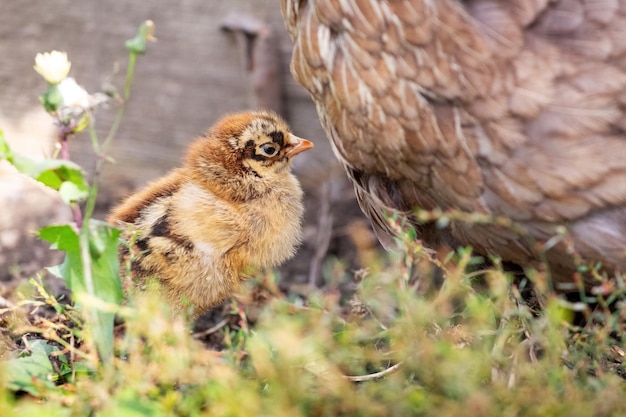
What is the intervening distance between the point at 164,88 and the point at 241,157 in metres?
1.25

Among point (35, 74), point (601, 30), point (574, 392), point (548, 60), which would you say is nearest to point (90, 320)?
point (574, 392)

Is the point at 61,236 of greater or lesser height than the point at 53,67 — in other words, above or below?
below

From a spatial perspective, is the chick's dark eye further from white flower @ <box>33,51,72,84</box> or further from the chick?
white flower @ <box>33,51,72,84</box>

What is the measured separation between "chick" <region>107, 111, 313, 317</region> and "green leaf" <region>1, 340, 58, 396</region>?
0.29m

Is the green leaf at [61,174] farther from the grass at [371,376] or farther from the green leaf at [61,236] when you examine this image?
the grass at [371,376]

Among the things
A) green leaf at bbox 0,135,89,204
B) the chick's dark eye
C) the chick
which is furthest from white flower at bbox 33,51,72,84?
the chick's dark eye

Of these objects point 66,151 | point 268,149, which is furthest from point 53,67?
point 268,149

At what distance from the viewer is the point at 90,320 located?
6.21 feet

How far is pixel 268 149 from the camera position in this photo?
245cm

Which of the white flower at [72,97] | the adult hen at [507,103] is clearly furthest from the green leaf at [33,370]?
the adult hen at [507,103]

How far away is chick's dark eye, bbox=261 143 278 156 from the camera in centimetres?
244

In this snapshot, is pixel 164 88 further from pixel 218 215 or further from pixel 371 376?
pixel 371 376

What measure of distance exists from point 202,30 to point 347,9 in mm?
1633

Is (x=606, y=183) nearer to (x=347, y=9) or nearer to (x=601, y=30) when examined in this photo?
(x=601, y=30)
